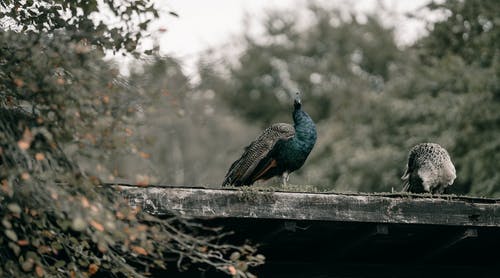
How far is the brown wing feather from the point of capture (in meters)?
9.45

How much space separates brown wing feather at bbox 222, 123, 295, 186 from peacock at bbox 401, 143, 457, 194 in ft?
4.05

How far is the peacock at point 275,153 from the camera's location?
9.50 metres

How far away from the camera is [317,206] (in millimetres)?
6656

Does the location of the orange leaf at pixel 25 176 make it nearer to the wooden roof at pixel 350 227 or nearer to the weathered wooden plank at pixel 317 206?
the weathered wooden plank at pixel 317 206

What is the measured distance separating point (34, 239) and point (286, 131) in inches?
188

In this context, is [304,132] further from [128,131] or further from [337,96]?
[337,96]

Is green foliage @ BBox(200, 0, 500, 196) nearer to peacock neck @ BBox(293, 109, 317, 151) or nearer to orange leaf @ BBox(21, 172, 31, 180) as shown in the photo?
peacock neck @ BBox(293, 109, 317, 151)

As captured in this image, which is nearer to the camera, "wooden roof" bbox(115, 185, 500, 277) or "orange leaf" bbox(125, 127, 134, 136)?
"orange leaf" bbox(125, 127, 134, 136)

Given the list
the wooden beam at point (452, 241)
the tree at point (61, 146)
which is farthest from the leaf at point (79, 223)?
the wooden beam at point (452, 241)

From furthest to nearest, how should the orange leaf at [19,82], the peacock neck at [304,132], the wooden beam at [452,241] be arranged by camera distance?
the peacock neck at [304,132]
the wooden beam at [452,241]
the orange leaf at [19,82]

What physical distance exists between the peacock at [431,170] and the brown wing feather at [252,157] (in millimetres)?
1234

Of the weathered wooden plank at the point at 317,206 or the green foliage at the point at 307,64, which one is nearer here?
the weathered wooden plank at the point at 317,206

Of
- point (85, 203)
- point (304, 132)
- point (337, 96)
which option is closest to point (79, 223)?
point (85, 203)

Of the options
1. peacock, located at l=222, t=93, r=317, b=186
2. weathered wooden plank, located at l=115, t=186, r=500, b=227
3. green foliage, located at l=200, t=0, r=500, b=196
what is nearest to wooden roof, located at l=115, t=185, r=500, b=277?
weathered wooden plank, located at l=115, t=186, r=500, b=227
